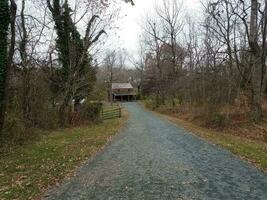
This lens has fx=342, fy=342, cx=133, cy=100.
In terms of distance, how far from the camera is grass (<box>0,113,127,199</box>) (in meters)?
7.84

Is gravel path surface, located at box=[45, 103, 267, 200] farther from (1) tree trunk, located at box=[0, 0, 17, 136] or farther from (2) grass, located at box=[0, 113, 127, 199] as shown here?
(1) tree trunk, located at box=[0, 0, 17, 136]

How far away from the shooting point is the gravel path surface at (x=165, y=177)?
7004 mm

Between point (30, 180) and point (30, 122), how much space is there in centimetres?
1134

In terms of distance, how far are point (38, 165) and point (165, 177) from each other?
4240 mm

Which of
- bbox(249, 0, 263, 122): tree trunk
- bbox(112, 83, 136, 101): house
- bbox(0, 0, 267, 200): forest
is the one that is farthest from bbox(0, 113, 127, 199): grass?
bbox(112, 83, 136, 101): house

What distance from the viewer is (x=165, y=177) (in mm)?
8516

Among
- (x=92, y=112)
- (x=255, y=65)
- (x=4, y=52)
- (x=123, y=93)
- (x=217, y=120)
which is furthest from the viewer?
(x=123, y=93)

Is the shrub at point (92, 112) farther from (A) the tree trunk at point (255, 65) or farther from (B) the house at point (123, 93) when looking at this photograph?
(B) the house at point (123, 93)

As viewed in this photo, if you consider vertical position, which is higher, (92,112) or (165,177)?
(92,112)

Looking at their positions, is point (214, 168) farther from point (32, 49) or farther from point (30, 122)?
point (32, 49)

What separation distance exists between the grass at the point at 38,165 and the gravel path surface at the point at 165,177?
1.63 ft

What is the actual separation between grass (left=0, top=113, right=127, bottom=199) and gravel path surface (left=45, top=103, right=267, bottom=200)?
0.50 meters

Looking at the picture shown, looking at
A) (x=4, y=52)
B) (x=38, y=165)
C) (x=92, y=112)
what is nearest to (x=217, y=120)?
(x=92, y=112)

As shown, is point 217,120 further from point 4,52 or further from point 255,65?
point 4,52
